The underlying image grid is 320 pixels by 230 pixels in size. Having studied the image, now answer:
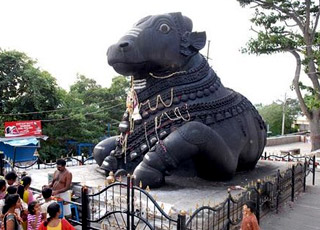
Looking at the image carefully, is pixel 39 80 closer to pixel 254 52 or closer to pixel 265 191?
pixel 254 52

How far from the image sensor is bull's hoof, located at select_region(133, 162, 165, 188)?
6184 mm

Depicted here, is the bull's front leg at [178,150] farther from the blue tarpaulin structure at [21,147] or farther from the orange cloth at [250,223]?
the blue tarpaulin structure at [21,147]

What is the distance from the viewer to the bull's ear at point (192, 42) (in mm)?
7250

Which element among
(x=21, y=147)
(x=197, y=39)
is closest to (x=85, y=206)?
(x=197, y=39)

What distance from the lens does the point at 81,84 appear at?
2678 cm

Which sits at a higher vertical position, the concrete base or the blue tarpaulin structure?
the concrete base

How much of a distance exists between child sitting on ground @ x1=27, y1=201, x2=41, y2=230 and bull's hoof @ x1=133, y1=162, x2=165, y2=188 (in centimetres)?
236

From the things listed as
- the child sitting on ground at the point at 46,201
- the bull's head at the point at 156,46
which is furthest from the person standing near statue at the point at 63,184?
the bull's head at the point at 156,46

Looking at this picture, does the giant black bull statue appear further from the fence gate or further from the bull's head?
the fence gate

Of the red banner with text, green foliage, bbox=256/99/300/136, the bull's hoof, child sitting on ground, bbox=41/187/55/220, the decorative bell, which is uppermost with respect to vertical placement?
the decorative bell

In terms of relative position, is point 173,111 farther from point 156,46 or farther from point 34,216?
point 34,216

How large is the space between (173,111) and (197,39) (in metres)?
1.70

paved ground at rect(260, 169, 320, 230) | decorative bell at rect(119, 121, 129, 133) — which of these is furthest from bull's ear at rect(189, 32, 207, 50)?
paved ground at rect(260, 169, 320, 230)

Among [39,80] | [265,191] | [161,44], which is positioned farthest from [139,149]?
[39,80]
